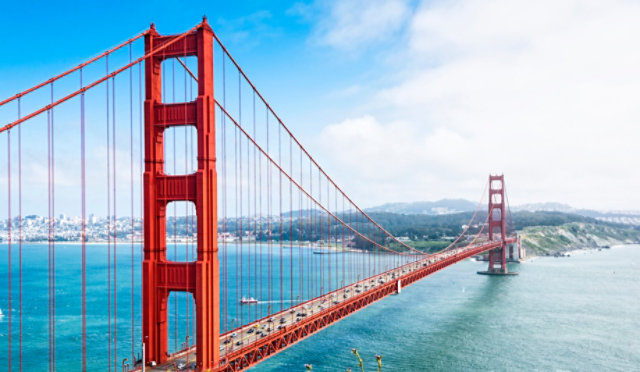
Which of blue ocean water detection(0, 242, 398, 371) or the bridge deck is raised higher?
the bridge deck

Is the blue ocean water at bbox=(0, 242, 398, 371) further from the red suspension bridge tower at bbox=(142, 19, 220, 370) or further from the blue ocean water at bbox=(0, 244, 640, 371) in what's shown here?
the red suspension bridge tower at bbox=(142, 19, 220, 370)

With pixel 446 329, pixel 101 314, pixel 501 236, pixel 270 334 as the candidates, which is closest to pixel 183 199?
pixel 270 334

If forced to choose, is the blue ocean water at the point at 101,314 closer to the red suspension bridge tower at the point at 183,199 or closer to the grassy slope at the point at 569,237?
the red suspension bridge tower at the point at 183,199

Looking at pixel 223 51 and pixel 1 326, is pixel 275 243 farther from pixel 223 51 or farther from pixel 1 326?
pixel 223 51

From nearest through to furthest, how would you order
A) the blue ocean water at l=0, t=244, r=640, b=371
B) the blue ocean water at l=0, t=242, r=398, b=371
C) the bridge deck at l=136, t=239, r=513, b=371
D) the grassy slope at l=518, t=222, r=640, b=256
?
the bridge deck at l=136, t=239, r=513, b=371 < the blue ocean water at l=0, t=244, r=640, b=371 < the blue ocean water at l=0, t=242, r=398, b=371 < the grassy slope at l=518, t=222, r=640, b=256

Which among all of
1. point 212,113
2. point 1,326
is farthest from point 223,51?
point 1,326

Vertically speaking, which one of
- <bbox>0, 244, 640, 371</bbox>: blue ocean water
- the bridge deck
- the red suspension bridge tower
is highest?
the red suspension bridge tower

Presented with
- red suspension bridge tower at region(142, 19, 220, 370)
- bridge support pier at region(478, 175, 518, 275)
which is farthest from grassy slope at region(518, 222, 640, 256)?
red suspension bridge tower at region(142, 19, 220, 370)
